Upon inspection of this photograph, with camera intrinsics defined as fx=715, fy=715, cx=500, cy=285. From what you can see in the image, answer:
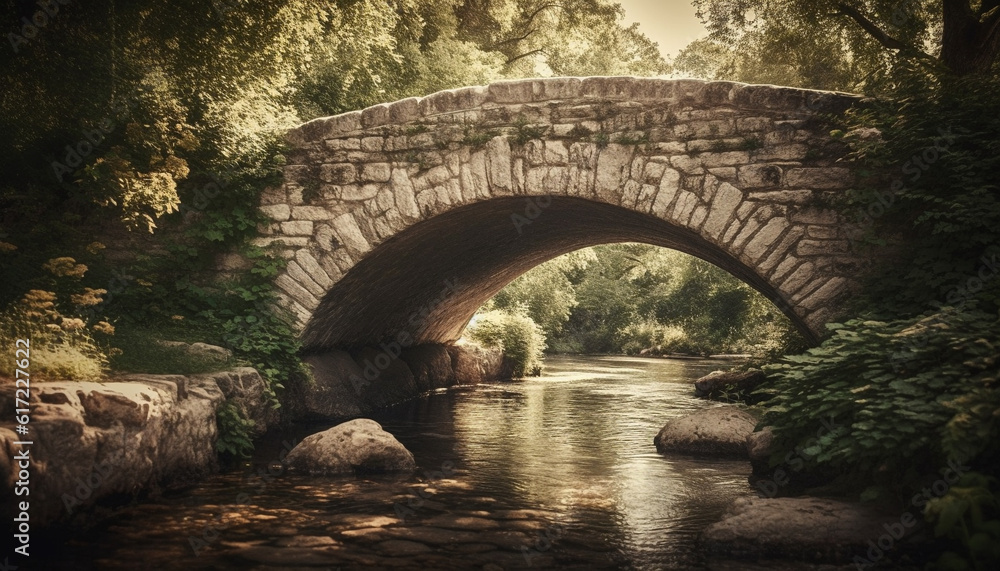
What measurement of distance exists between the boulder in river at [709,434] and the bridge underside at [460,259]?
1122 millimetres

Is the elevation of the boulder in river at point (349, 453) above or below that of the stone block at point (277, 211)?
below

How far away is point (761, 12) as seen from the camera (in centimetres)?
1270

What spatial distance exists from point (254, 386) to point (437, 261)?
3621mm

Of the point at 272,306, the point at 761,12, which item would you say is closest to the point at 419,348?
the point at 272,306

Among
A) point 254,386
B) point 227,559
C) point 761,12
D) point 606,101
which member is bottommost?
point 227,559

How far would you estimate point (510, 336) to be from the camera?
50.3ft

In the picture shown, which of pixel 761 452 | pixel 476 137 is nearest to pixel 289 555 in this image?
pixel 761 452

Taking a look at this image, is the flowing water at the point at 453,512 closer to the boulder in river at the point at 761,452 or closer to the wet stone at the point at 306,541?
the wet stone at the point at 306,541

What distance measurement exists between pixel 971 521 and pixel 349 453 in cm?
425

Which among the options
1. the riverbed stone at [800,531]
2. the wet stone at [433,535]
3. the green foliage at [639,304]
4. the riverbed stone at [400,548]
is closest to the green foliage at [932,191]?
the riverbed stone at [800,531]

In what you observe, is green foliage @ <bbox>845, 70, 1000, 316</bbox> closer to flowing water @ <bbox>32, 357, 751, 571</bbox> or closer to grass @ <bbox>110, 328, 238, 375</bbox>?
flowing water @ <bbox>32, 357, 751, 571</bbox>

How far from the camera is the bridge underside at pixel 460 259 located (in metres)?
7.78

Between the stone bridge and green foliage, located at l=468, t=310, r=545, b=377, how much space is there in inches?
253

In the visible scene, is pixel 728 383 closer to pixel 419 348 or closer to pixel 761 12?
pixel 419 348
